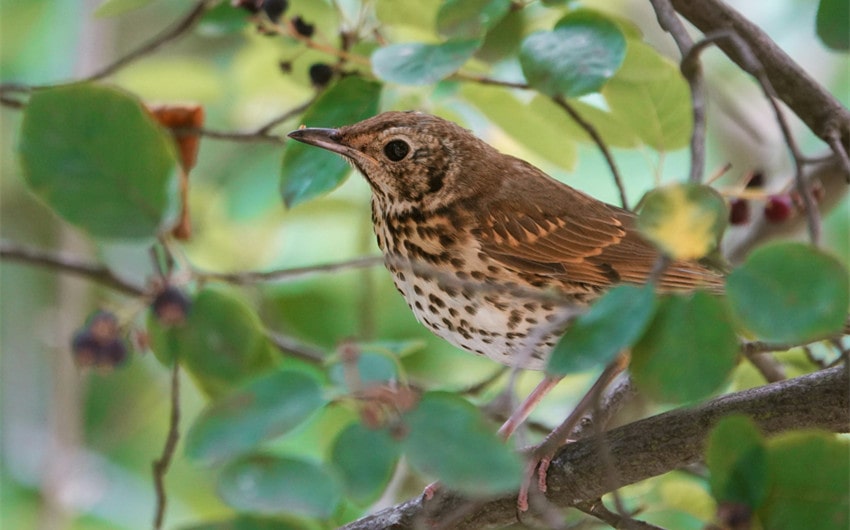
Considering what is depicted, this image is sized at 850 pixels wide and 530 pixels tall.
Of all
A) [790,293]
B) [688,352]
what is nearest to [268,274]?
[688,352]

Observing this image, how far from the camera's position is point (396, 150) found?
7.61 feet

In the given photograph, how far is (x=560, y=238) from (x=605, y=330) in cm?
127

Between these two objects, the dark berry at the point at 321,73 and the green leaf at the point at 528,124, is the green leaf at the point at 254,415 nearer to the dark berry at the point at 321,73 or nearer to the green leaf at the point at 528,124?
the dark berry at the point at 321,73

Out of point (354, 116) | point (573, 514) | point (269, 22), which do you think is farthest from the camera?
point (573, 514)

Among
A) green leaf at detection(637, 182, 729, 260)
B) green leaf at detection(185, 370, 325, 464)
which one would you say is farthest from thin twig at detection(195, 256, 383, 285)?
green leaf at detection(637, 182, 729, 260)

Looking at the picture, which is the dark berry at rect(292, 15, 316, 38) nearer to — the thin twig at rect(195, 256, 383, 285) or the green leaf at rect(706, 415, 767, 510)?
the thin twig at rect(195, 256, 383, 285)

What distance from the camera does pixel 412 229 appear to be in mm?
2342

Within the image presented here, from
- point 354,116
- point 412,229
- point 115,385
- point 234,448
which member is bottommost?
point 115,385

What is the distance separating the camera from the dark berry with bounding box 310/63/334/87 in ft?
7.83

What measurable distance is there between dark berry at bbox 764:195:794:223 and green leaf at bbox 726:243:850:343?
1.50 meters

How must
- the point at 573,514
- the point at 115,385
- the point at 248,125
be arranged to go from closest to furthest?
the point at 573,514, the point at 248,125, the point at 115,385

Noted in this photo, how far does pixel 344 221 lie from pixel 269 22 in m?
1.51

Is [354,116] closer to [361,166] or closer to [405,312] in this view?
[361,166]

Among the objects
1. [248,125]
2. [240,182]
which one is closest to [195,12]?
[240,182]
